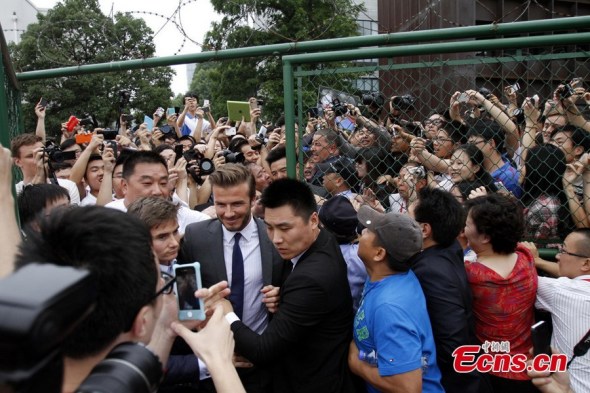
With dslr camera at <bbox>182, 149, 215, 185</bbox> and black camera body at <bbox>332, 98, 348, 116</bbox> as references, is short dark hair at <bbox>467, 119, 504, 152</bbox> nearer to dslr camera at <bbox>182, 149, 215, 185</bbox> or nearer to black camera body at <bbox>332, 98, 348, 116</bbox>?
black camera body at <bbox>332, 98, 348, 116</bbox>

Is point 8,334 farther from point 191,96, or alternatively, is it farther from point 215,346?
point 191,96

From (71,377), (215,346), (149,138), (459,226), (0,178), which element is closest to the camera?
(71,377)

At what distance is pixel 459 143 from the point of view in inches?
144

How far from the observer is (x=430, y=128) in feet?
12.2

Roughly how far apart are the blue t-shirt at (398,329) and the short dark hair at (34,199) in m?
1.74

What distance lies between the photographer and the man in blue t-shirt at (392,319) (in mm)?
2064

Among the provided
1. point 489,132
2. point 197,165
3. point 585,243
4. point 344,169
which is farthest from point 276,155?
point 585,243

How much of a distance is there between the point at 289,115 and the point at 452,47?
97 cm

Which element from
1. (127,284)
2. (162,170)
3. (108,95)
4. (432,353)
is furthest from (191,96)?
(108,95)

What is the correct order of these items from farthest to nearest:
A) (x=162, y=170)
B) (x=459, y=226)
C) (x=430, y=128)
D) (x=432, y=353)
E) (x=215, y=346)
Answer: (x=430, y=128) < (x=162, y=170) < (x=459, y=226) < (x=432, y=353) < (x=215, y=346)

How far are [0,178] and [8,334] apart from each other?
130cm

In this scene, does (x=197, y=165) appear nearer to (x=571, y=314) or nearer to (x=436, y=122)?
(x=436, y=122)

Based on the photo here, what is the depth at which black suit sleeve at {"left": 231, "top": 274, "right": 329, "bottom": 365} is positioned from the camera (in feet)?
7.07

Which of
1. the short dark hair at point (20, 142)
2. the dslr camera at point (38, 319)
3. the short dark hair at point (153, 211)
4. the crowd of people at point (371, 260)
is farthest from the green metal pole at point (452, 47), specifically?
the dslr camera at point (38, 319)
